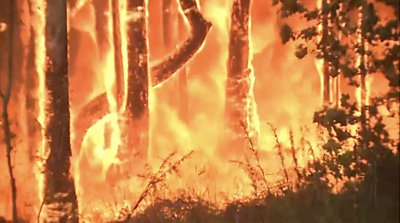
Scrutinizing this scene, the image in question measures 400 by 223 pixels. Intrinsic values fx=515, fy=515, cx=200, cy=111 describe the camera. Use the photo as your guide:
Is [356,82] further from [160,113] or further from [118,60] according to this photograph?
[118,60]

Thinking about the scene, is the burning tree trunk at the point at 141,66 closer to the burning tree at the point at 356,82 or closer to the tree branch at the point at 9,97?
the tree branch at the point at 9,97

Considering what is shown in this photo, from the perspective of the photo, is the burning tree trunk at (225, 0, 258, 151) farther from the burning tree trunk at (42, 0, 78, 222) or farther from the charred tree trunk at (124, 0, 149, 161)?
the burning tree trunk at (42, 0, 78, 222)

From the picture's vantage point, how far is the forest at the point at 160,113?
9.21ft

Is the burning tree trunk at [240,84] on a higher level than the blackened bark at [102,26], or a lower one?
lower

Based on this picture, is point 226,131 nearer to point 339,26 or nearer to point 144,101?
point 144,101

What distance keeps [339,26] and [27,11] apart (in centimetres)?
169

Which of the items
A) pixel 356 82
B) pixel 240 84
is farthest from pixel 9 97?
pixel 356 82

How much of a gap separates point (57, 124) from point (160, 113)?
57 centimetres

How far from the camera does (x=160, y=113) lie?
290cm

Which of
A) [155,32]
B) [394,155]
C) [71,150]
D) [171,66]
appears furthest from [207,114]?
[394,155]

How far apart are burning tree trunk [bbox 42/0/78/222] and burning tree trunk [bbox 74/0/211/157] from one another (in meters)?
0.14

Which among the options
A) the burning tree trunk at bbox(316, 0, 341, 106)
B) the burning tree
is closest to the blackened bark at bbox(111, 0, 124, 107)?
the burning tree

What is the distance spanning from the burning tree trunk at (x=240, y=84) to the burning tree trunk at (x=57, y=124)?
3.00 ft

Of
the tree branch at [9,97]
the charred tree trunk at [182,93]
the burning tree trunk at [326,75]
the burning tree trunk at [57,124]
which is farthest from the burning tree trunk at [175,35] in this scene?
the tree branch at [9,97]
